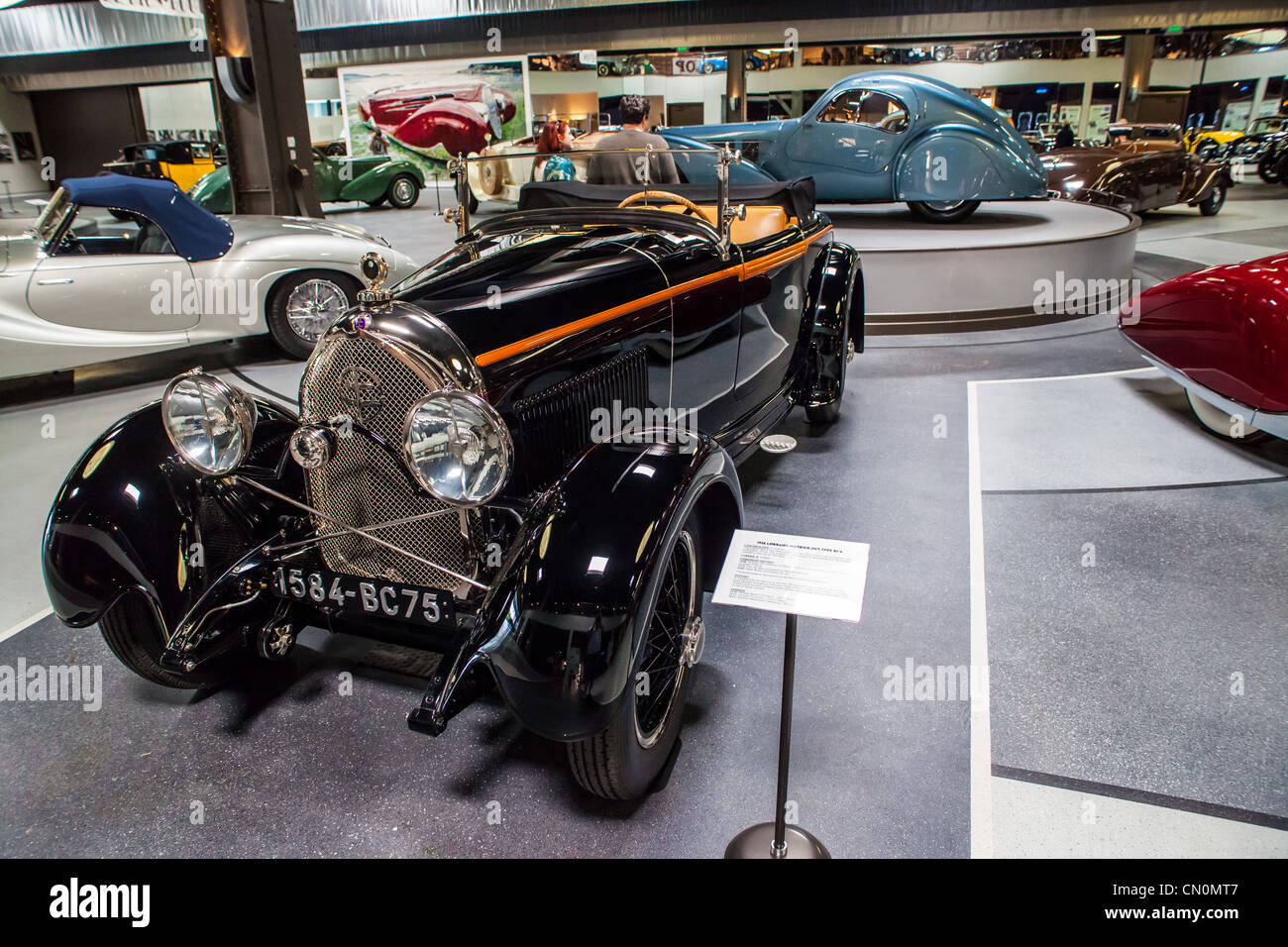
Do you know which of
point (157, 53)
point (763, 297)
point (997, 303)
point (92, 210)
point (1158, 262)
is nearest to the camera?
point (763, 297)

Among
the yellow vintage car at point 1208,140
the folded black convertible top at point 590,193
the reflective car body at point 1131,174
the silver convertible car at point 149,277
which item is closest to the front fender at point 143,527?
the folded black convertible top at point 590,193

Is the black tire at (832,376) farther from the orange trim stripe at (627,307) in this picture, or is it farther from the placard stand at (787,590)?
the placard stand at (787,590)

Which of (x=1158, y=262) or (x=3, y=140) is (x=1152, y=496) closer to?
(x=1158, y=262)

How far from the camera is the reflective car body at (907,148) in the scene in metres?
6.61

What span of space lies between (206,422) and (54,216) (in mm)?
4014

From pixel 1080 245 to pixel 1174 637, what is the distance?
4747 millimetres

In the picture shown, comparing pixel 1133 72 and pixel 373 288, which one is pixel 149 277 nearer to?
pixel 373 288

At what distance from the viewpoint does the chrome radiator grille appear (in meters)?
1.93

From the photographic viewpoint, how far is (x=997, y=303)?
243 inches

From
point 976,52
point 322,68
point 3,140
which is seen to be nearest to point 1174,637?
point 976,52

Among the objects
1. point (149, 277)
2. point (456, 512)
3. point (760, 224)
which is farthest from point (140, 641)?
point (149, 277)

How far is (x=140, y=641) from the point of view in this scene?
81.7 inches

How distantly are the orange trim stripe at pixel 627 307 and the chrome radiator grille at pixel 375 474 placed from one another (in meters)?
0.21

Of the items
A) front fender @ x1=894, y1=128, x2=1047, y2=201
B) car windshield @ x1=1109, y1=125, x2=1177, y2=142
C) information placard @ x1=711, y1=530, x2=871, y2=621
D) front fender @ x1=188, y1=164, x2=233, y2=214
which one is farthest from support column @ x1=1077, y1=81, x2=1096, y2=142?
information placard @ x1=711, y1=530, x2=871, y2=621
